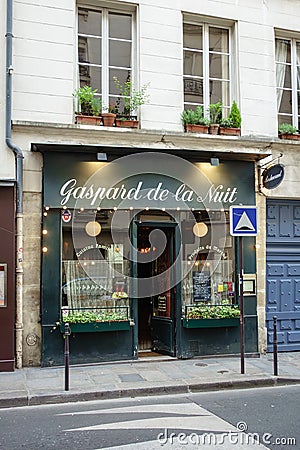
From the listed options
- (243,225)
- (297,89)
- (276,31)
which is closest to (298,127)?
(297,89)

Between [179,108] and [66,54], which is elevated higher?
[66,54]

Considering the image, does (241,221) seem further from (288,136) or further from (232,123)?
(288,136)

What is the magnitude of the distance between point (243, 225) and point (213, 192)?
1637mm

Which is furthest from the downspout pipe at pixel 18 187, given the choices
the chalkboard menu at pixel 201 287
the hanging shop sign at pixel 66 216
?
the chalkboard menu at pixel 201 287

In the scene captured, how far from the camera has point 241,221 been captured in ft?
29.3

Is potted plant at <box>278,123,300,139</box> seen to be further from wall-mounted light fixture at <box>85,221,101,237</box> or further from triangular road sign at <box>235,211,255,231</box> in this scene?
wall-mounted light fixture at <box>85,221,101,237</box>

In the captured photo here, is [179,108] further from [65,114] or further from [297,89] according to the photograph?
[297,89]

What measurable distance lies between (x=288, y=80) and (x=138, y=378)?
747 centimetres

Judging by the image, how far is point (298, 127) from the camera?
11648 mm

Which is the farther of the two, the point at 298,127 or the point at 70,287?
the point at 298,127

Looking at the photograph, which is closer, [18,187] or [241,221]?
[241,221]

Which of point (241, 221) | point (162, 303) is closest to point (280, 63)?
point (241, 221)

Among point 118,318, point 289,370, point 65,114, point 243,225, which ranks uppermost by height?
point 65,114

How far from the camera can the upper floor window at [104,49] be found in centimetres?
1020
